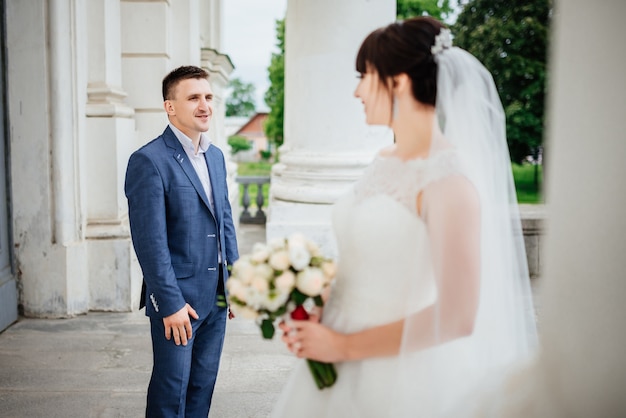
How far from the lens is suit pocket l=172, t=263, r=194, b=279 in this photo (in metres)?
3.15

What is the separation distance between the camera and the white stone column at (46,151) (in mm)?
5758

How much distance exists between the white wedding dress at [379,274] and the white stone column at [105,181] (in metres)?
4.26

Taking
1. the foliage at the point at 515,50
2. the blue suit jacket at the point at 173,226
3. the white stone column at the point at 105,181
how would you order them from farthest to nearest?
the foliage at the point at 515,50, the white stone column at the point at 105,181, the blue suit jacket at the point at 173,226

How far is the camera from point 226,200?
3467mm

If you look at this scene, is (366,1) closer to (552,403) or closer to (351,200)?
(351,200)

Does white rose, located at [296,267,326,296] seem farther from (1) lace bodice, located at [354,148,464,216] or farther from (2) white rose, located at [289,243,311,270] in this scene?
(1) lace bodice, located at [354,148,464,216]

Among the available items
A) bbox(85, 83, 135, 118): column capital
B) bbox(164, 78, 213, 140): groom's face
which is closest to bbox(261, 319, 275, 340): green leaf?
bbox(164, 78, 213, 140): groom's face

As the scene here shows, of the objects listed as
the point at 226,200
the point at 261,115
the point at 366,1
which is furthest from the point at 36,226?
the point at 261,115

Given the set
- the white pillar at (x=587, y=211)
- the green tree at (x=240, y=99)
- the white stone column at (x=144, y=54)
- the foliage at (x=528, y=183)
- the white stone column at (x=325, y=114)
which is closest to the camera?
the white pillar at (x=587, y=211)

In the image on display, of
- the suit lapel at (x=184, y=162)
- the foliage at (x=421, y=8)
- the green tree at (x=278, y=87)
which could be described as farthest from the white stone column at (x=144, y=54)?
the green tree at (x=278, y=87)

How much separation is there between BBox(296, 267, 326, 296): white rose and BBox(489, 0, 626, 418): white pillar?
0.75 metres

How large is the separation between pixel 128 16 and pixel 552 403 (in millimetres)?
6565

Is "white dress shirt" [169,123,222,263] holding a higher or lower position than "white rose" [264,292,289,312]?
higher

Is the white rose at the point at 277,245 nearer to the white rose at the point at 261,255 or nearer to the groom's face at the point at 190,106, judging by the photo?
the white rose at the point at 261,255
